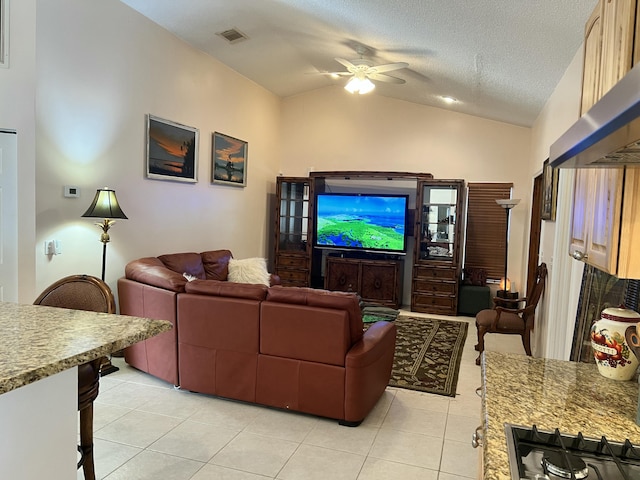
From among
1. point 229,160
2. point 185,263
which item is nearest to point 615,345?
point 185,263

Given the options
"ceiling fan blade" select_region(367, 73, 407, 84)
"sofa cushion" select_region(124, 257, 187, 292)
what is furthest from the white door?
"ceiling fan blade" select_region(367, 73, 407, 84)

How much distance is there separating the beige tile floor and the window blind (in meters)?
3.46

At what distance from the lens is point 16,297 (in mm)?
3105

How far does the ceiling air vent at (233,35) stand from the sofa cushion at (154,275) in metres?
2.62

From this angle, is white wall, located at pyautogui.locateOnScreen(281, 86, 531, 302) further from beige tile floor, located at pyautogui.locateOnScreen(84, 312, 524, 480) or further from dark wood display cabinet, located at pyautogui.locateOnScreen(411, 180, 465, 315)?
beige tile floor, located at pyautogui.locateOnScreen(84, 312, 524, 480)

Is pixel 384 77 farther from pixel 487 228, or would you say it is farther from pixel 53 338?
pixel 53 338

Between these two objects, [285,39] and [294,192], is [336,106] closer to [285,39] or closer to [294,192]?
[294,192]

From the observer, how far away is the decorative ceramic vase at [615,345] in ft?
4.98

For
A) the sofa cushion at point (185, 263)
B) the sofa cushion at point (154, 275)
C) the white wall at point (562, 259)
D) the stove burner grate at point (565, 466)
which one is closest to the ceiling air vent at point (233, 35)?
the sofa cushion at point (185, 263)

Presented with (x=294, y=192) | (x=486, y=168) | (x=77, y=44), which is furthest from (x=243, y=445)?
(x=486, y=168)

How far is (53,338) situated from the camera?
1390mm

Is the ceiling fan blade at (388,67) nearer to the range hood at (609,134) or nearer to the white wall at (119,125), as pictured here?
the white wall at (119,125)

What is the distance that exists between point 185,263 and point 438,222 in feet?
11.8

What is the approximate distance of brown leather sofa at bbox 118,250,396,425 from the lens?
299cm
